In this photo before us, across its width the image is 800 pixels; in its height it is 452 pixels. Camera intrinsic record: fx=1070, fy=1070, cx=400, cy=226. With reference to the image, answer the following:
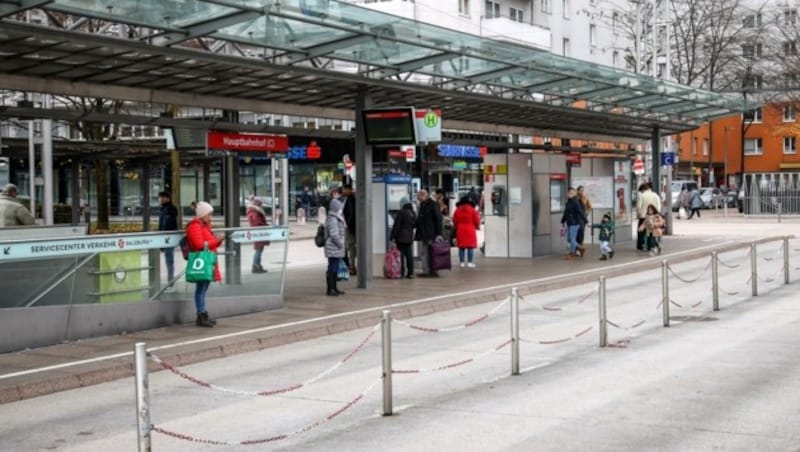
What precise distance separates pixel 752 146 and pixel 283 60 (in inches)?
2965

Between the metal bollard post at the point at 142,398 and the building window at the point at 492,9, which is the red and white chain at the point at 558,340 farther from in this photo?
the building window at the point at 492,9

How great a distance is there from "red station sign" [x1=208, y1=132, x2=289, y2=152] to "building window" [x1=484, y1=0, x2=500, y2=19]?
38.2 m

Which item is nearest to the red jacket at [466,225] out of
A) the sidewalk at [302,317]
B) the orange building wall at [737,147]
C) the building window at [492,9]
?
the sidewalk at [302,317]

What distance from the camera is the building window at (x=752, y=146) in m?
86.1

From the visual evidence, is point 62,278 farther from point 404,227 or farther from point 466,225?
point 466,225

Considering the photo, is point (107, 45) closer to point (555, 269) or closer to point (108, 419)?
point (108, 419)

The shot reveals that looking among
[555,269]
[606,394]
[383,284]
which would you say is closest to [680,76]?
[555,269]

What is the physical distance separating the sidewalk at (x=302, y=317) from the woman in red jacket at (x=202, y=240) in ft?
0.84

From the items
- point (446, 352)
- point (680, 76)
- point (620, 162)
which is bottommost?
point (446, 352)

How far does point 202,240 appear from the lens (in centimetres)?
1416

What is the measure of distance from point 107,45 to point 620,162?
21.8m

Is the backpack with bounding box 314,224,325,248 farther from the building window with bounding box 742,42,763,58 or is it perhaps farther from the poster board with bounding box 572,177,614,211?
the building window with bounding box 742,42,763,58

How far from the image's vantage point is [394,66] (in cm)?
1833

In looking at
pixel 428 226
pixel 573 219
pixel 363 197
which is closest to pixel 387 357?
pixel 363 197
